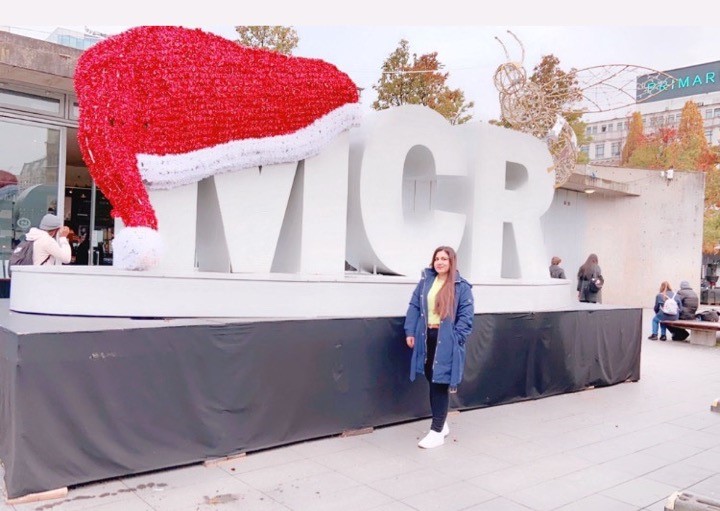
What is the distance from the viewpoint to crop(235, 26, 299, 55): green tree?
15953 millimetres

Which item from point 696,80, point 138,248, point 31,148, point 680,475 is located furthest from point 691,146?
point 696,80

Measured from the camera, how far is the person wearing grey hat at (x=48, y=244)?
6723mm

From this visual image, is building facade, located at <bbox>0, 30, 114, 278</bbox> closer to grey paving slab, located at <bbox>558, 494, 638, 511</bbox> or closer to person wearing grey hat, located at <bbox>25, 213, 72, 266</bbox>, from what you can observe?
person wearing grey hat, located at <bbox>25, 213, 72, 266</bbox>

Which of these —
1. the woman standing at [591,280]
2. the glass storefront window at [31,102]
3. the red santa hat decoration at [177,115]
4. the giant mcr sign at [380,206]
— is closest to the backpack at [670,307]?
the woman standing at [591,280]

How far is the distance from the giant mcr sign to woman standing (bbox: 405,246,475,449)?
0.96 metres

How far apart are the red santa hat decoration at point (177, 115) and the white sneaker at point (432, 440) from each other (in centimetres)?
275

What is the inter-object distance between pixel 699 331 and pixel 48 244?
1272 centimetres

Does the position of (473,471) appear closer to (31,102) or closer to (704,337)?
(31,102)

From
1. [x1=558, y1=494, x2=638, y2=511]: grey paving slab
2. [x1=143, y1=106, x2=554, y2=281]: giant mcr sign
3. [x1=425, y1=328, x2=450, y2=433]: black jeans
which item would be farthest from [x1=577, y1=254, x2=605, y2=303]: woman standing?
[x1=558, y1=494, x2=638, y2=511]: grey paving slab

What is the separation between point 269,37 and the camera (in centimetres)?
1612

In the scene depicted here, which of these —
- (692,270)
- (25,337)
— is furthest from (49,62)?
(692,270)

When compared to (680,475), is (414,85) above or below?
above

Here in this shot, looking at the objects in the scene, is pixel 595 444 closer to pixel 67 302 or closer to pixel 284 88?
pixel 284 88

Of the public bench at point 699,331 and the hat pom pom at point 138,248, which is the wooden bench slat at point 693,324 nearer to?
the public bench at point 699,331
